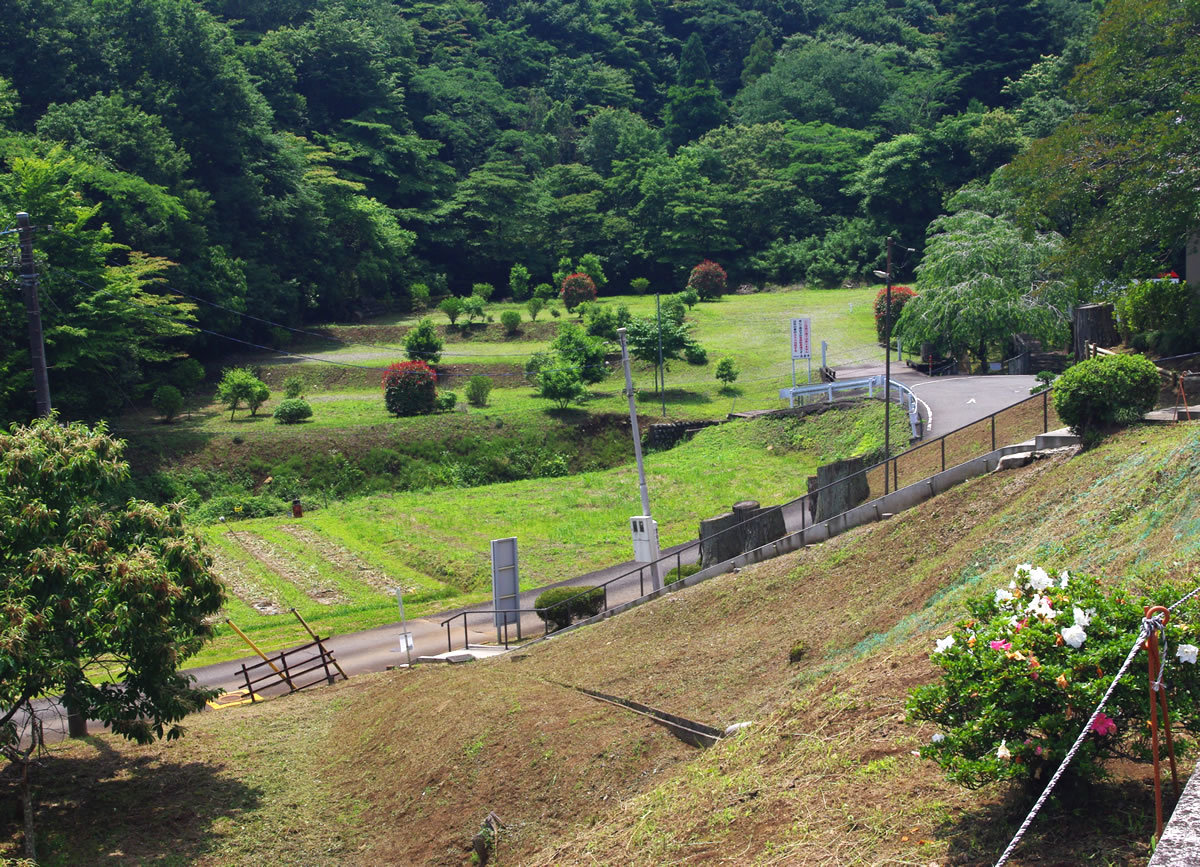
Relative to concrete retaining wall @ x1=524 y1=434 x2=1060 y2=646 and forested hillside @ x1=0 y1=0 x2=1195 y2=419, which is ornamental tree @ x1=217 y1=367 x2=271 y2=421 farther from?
concrete retaining wall @ x1=524 y1=434 x2=1060 y2=646

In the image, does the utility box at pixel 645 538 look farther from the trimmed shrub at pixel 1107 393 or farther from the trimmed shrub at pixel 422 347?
the trimmed shrub at pixel 422 347

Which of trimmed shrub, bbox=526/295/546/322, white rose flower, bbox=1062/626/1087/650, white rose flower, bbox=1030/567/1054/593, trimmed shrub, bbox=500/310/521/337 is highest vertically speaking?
trimmed shrub, bbox=526/295/546/322

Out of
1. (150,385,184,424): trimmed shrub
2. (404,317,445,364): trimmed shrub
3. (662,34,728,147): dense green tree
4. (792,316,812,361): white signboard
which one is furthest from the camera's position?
(662,34,728,147): dense green tree

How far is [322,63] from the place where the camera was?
3078 inches

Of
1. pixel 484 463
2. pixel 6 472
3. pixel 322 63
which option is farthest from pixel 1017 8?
pixel 6 472

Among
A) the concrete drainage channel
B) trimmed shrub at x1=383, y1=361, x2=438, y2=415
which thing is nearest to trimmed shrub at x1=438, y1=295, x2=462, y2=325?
trimmed shrub at x1=383, y1=361, x2=438, y2=415

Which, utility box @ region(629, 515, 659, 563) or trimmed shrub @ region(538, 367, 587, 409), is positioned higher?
trimmed shrub @ region(538, 367, 587, 409)

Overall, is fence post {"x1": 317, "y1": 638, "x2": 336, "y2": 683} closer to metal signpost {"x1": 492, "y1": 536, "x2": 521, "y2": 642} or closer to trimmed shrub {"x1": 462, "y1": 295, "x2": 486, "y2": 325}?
metal signpost {"x1": 492, "y1": 536, "x2": 521, "y2": 642}

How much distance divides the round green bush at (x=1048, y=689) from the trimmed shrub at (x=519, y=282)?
66230mm

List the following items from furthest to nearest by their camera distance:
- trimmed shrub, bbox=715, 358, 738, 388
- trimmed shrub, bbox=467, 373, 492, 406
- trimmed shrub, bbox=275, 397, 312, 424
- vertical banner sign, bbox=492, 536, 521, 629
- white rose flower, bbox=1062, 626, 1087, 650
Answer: trimmed shrub, bbox=715, 358, 738, 388 → trimmed shrub, bbox=467, 373, 492, 406 → trimmed shrub, bbox=275, 397, 312, 424 → vertical banner sign, bbox=492, 536, 521, 629 → white rose flower, bbox=1062, 626, 1087, 650

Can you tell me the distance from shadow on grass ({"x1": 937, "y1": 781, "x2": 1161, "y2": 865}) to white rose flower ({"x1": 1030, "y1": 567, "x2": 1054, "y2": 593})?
51.8 inches

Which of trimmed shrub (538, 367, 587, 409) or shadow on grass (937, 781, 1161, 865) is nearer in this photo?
shadow on grass (937, 781, 1161, 865)

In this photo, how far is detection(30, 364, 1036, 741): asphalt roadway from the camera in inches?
877

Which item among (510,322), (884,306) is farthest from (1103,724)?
(510,322)
